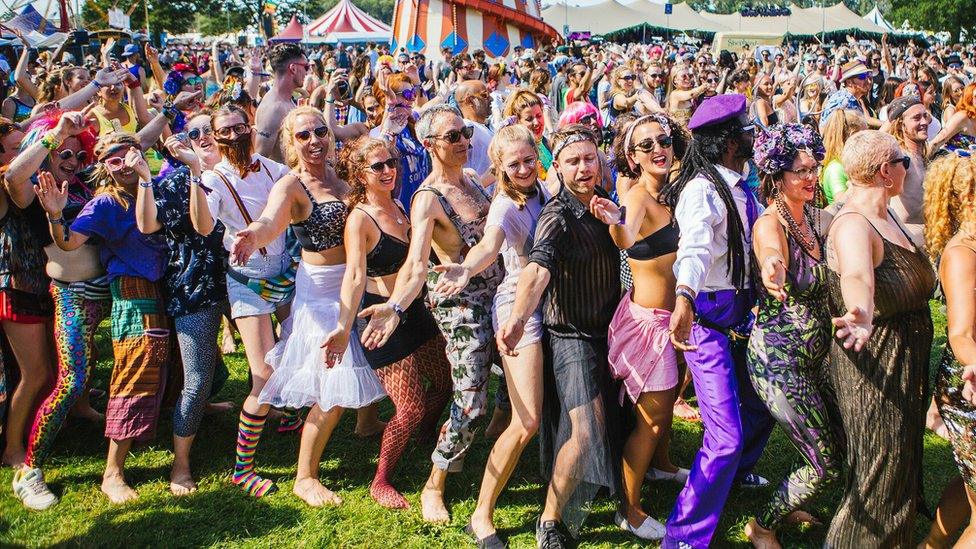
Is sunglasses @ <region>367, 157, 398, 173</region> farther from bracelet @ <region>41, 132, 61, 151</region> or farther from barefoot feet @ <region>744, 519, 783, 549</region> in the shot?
barefoot feet @ <region>744, 519, 783, 549</region>

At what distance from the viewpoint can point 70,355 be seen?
4199 mm

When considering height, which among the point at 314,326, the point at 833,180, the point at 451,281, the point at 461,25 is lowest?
the point at 314,326

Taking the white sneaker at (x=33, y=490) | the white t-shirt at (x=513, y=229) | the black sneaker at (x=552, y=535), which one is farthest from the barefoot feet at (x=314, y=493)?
the white t-shirt at (x=513, y=229)

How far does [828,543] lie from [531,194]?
1926 millimetres

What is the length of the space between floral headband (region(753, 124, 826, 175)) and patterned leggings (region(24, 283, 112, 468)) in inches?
135

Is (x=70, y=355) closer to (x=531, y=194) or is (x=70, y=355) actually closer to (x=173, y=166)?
(x=173, y=166)

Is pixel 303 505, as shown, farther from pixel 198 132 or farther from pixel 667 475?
pixel 198 132

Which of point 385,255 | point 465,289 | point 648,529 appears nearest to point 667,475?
point 648,529

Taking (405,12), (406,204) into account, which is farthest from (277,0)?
(406,204)

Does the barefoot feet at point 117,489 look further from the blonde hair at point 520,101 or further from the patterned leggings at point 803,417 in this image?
the blonde hair at point 520,101

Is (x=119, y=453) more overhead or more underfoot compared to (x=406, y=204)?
more underfoot

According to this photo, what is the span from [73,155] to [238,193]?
3.01 ft

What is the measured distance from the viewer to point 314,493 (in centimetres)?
414

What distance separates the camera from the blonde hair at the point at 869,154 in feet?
9.86
